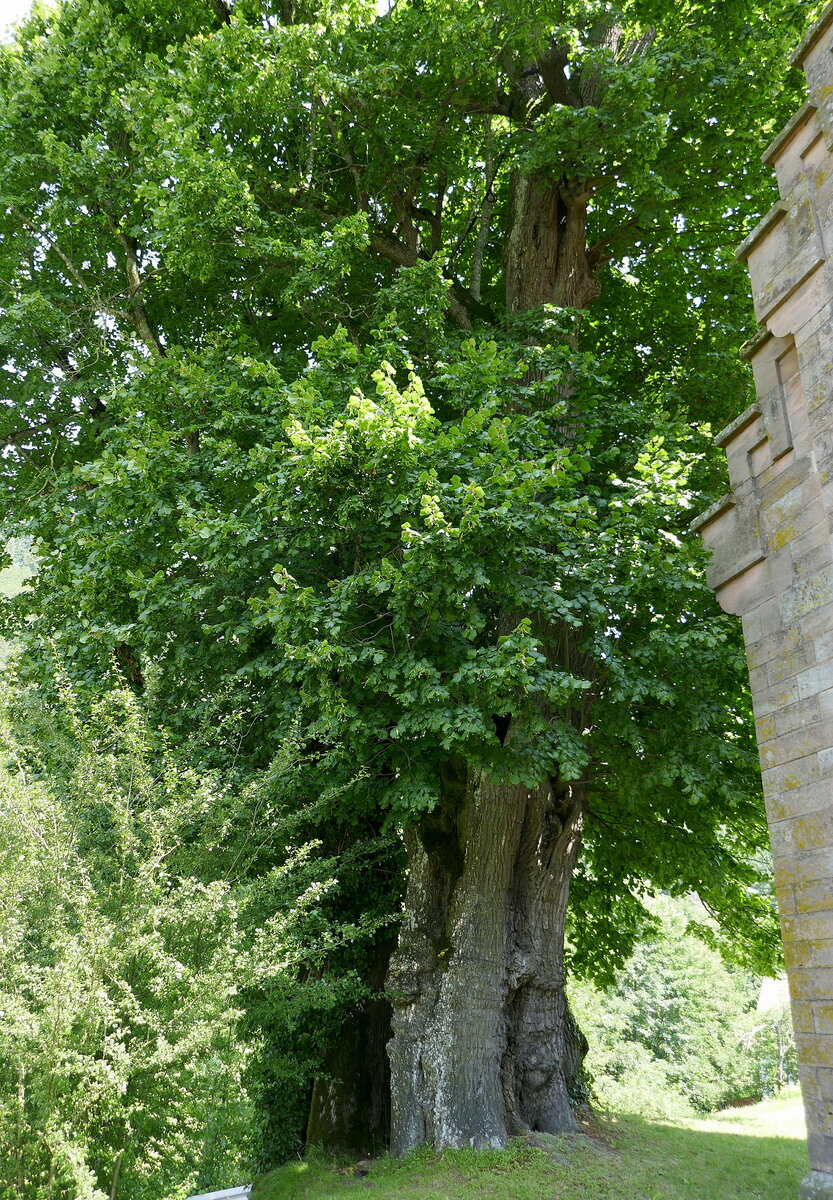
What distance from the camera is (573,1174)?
26.0 ft

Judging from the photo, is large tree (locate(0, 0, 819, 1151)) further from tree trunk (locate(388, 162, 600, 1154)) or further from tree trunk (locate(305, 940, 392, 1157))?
tree trunk (locate(305, 940, 392, 1157))

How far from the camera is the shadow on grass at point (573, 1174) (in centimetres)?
756

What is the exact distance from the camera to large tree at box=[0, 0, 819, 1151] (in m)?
7.89

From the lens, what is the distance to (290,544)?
8.67 meters

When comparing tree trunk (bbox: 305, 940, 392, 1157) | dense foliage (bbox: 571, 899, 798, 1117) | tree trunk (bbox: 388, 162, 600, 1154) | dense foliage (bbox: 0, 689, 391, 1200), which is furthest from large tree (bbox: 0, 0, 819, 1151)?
dense foliage (bbox: 571, 899, 798, 1117)

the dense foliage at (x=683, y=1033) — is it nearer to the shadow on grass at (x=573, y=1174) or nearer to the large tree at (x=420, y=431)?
the large tree at (x=420, y=431)

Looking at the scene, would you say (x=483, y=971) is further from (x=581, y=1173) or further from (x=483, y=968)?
(x=581, y=1173)

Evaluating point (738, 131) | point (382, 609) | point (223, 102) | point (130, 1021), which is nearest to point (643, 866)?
point (382, 609)

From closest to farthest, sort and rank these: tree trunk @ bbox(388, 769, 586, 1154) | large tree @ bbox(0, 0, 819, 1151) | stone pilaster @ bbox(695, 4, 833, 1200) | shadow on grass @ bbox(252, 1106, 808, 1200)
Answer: stone pilaster @ bbox(695, 4, 833, 1200) → shadow on grass @ bbox(252, 1106, 808, 1200) → large tree @ bbox(0, 0, 819, 1151) → tree trunk @ bbox(388, 769, 586, 1154)

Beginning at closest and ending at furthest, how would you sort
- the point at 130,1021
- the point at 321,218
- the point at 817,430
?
the point at 817,430, the point at 130,1021, the point at 321,218

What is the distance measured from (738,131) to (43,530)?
30.7ft

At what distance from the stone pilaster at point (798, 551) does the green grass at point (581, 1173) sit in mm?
3375

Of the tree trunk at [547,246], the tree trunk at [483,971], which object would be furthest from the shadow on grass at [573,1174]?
Answer: the tree trunk at [547,246]

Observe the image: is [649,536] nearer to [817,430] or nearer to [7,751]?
[817,430]
